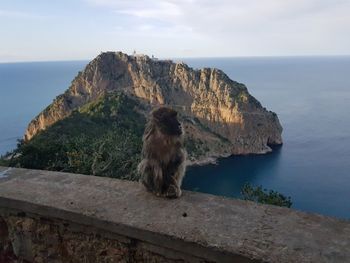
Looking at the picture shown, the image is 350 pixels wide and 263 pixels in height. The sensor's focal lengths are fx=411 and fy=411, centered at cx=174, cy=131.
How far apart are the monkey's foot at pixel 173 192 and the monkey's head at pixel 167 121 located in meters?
0.48

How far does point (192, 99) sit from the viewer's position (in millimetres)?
75188

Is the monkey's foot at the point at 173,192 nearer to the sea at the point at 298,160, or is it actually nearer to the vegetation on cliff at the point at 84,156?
the vegetation on cliff at the point at 84,156

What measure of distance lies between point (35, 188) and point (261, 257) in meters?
1.97

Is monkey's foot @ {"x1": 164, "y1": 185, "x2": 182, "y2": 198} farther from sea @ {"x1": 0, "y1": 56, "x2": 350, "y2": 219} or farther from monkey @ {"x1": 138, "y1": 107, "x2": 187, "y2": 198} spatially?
sea @ {"x1": 0, "y1": 56, "x2": 350, "y2": 219}

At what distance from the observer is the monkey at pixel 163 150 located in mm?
3305

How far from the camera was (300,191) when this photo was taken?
151 feet

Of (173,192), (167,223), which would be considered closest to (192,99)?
(173,192)

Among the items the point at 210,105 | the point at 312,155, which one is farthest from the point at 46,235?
the point at 210,105

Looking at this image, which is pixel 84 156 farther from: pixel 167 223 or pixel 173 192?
pixel 167 223

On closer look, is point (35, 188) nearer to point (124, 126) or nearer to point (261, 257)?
point (261, 257)

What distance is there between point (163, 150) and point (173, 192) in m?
0.42

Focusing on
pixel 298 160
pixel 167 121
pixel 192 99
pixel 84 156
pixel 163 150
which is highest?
pixel 167 121

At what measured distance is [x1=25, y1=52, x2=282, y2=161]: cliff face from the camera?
65.3 metres

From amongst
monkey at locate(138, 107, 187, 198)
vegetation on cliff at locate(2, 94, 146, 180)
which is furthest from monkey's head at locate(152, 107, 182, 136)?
vegetation on cliff at locate(2, 94, 146, 180)
